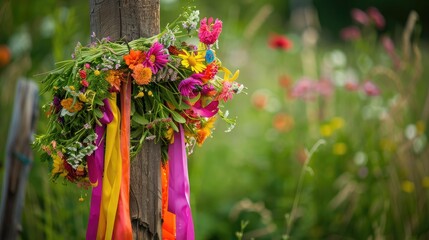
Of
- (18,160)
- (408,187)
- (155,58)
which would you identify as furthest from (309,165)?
(155,58)

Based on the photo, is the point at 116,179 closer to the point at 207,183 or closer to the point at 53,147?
the point at 53,147

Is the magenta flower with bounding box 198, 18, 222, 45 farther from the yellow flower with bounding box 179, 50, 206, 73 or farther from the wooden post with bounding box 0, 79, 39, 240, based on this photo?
the wooden post with bounding box 0, 79, 39, 240

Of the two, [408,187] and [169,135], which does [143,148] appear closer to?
[169,135]

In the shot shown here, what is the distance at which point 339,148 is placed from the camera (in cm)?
374

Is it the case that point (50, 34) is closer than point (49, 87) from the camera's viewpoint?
No

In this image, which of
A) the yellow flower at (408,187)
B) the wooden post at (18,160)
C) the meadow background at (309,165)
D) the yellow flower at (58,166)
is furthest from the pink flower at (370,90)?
the yellow flower at (58,166)

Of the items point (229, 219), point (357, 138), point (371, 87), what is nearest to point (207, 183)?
point (229, 219)

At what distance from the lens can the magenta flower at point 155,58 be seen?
1669 millimetres

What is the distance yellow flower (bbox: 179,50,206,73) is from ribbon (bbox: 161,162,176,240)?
0.39m

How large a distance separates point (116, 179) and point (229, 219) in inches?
74.1

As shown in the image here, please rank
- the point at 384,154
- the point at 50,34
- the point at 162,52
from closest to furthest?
the point at 162,52 → the point at 384,154 → the point at 50,34

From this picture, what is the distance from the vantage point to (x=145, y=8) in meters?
1.77

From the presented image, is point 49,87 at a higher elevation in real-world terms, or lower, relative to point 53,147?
higher

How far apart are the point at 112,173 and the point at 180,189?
246 mm
